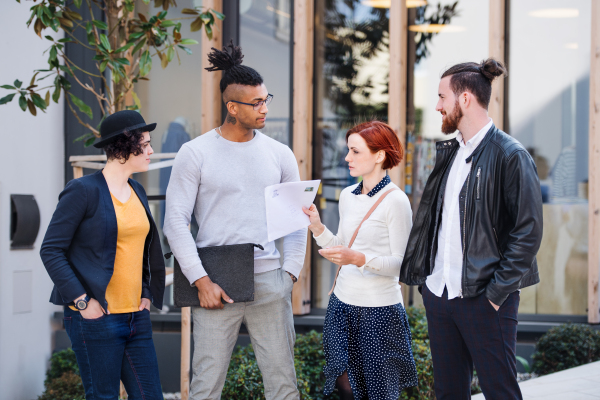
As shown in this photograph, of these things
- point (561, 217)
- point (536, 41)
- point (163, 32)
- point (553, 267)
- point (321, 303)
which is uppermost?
point (536, 41)

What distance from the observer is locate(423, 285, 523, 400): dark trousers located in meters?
2.19

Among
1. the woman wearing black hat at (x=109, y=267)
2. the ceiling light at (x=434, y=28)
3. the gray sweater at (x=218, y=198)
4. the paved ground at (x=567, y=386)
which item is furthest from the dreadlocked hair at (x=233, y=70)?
the ceiling light at (x=434, y=28)

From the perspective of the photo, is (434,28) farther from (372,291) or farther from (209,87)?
(372,291)

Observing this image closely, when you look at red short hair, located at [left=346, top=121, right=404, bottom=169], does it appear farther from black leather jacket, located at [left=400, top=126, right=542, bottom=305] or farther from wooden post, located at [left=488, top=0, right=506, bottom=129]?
wooden post, located at [left=488, top=0, right=506, bottom=129]

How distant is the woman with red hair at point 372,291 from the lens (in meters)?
2.62

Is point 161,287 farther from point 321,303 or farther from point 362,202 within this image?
point 321,303

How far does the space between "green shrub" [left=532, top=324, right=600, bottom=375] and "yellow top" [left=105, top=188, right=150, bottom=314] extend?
3.43 m

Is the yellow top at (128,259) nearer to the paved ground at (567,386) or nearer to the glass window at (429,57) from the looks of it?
the paved ground at (567,386)

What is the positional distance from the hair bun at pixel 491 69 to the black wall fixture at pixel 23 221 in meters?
3.78

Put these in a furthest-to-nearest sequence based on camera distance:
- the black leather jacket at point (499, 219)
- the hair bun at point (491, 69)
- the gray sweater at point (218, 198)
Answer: the gray sweater at point (218, 198), the hair bun at point (491, 69), the black leather jacket at point (499, 219)

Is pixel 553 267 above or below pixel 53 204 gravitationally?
below

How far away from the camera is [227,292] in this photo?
2570 millimetres

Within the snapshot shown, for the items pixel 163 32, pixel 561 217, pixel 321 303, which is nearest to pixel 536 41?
pixel 561 217

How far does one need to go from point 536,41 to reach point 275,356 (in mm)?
3982
